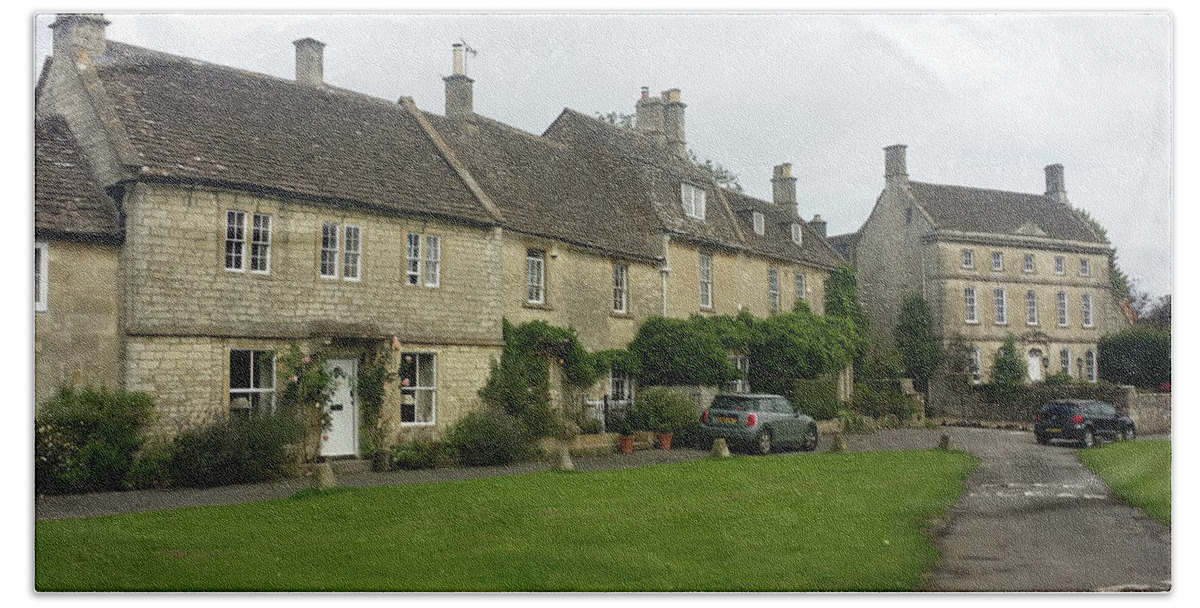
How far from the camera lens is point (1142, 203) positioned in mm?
10344

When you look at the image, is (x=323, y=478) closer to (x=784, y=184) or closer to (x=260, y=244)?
(x=260, y=244)

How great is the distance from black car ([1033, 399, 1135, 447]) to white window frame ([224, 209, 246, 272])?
9076 mm

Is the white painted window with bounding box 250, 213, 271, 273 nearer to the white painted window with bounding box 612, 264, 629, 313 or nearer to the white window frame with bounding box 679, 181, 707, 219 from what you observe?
the white painted window with bounding box 612, 264, 629, 313

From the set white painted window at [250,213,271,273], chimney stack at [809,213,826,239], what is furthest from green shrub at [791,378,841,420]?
white painted window at [250,213,271,273]

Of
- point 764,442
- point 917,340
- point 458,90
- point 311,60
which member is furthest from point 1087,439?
point 311,60

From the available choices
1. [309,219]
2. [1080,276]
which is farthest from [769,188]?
[309,219]

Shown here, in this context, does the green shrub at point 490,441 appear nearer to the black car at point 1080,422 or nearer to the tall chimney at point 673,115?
the tall chimney at point 673,115

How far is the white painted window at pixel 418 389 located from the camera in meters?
15.1

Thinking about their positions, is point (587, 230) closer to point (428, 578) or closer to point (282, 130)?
point (282, 130)

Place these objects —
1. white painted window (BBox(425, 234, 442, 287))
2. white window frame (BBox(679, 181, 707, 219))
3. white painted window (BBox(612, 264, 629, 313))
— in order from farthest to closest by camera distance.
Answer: white window frame (BBox(679, 181, 707, 219)) < white painted window (BBox(612, 264, 629, 313)) < white painted window (BBox(425, 234, 442, 287))

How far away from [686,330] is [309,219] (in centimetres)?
684

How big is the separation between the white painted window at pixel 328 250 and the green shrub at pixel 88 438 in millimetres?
2908

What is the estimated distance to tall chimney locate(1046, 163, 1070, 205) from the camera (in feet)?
35.1

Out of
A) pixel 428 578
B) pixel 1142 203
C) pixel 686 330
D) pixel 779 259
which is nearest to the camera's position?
pixel 428 578
